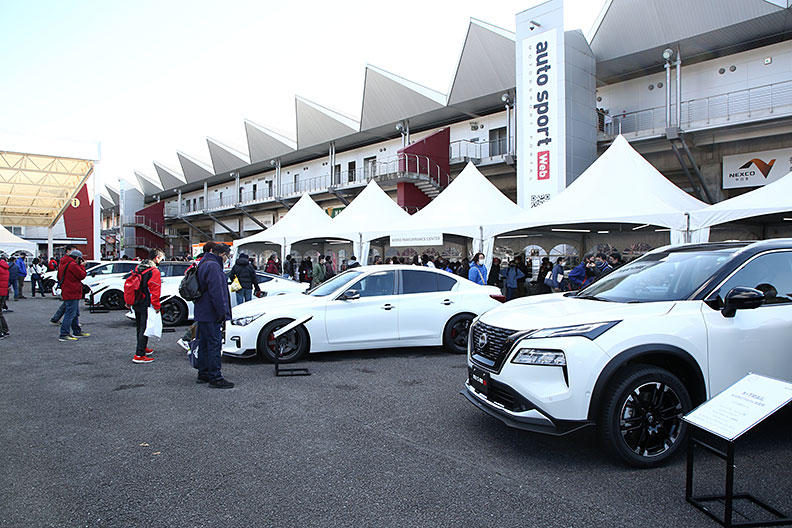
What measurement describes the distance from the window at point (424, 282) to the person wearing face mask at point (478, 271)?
5.41m

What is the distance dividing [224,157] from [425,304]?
4475 centimetres

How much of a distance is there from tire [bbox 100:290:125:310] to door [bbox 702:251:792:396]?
15.5 m

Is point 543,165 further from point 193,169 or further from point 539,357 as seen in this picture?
point 193,169

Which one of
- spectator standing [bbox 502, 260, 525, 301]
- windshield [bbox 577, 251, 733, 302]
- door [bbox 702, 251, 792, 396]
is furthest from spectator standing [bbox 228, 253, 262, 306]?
door [bbox 702, 251, 792, 396]

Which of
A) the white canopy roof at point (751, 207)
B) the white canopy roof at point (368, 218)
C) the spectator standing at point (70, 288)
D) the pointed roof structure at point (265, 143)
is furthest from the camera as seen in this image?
the pointed roof structure at point (265, 143)

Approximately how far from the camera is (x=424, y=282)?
8234mm

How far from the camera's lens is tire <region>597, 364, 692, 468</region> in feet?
11.8

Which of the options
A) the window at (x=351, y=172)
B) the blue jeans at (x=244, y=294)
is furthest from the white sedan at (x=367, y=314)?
the window at (x=351, y=172)

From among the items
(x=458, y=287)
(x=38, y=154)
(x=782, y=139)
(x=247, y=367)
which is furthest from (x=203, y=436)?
(x=38, y=154)

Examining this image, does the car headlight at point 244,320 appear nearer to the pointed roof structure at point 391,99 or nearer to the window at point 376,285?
the window at point 376,285

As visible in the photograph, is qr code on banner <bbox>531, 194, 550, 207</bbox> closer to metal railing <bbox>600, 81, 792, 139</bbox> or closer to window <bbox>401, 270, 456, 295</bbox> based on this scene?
metal railing <bbox>600, 81, 792, 139</bbox>

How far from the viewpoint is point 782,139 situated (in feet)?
59.5

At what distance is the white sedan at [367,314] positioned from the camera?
7426 millimetres

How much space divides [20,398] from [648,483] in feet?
20.5
